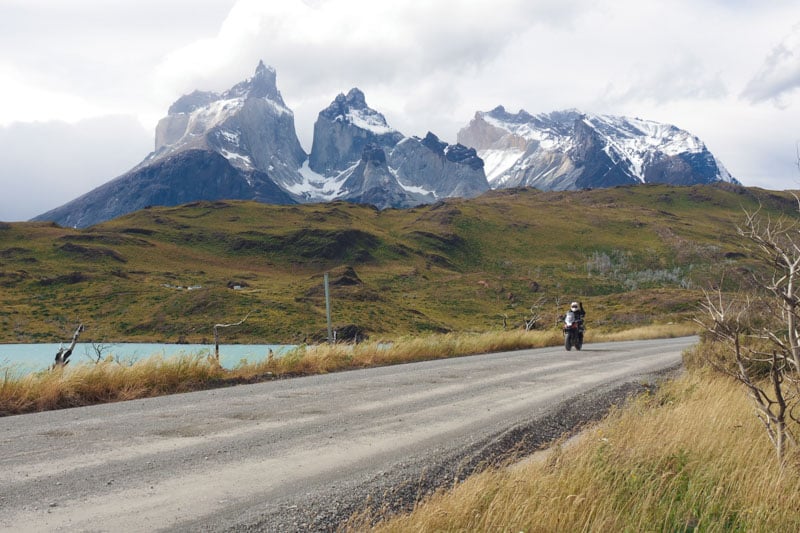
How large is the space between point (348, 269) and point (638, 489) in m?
93.2

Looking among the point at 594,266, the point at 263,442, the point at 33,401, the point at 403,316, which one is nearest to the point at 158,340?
the point at 403,316

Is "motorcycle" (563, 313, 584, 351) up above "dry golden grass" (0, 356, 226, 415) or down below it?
below

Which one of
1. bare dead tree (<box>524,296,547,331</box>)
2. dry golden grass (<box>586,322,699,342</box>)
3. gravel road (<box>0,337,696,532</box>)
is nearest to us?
gravel road (<box>0,337,696,532</box>)

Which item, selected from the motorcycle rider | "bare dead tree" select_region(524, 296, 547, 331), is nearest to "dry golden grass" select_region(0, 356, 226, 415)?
the motorcycle rider

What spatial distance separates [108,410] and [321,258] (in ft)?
412

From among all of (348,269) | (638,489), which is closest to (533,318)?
(348,269)

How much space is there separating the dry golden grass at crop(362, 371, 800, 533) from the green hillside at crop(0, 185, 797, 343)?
26644 millimetres

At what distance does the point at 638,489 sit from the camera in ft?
19.3

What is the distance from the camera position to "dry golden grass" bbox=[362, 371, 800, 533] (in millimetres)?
4906

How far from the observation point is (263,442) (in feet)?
25.0

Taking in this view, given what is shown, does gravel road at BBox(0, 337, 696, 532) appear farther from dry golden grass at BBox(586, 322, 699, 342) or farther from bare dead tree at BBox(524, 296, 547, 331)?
bare dead tree at BBox(524, 296, 547, 331)

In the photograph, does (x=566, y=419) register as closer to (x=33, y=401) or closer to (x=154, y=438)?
(x=154, y=438)

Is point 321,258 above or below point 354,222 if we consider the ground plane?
below

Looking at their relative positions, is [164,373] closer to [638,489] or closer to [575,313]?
[638,489]
